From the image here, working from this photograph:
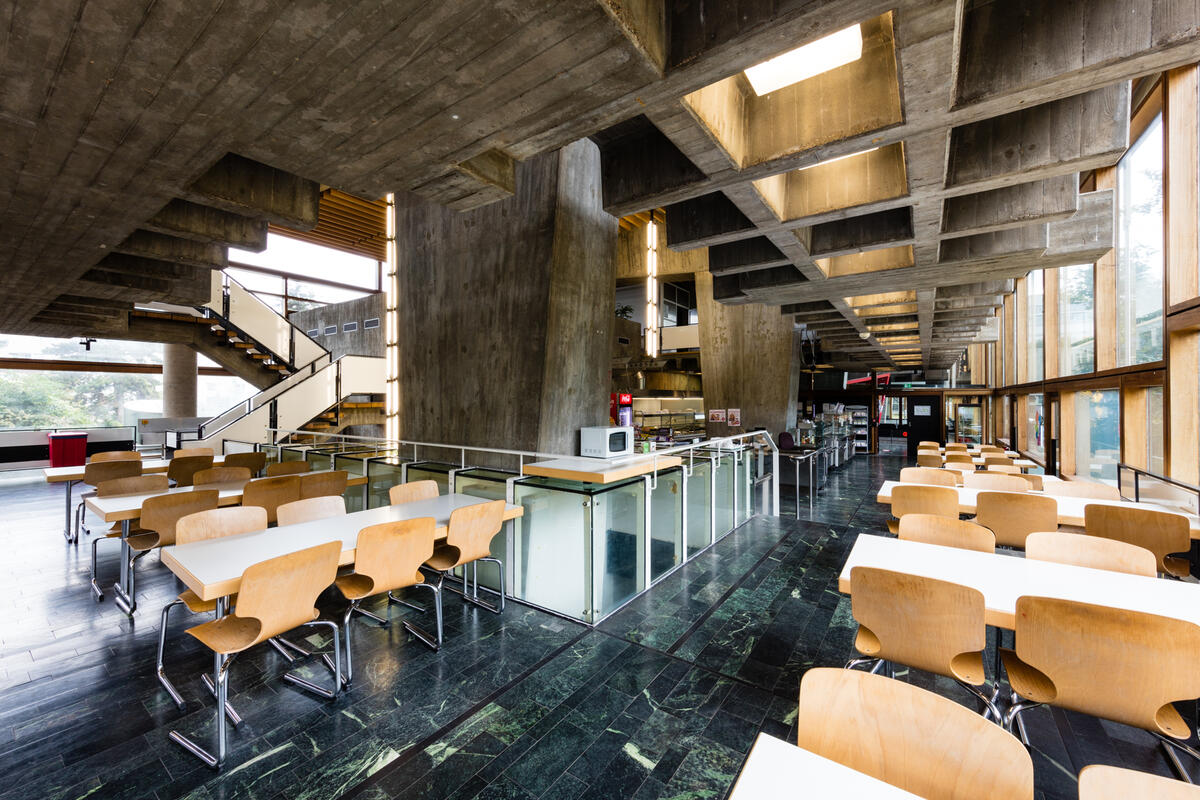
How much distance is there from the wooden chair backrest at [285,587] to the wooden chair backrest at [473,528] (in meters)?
0.78

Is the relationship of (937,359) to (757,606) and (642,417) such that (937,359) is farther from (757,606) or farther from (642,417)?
(757,606)

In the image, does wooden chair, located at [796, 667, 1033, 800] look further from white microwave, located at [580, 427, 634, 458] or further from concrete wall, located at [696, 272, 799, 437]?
concrete wall, located at [696, 272, 799, 437]

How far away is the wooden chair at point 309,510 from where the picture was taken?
3428 millimetres

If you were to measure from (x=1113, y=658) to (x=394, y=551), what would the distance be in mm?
3449

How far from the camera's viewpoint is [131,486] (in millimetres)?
4414

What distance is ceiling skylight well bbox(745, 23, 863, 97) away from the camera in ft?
7.59

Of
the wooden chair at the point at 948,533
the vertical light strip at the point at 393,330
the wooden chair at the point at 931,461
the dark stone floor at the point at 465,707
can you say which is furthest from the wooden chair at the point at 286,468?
the wooden chair at the point at 931,461

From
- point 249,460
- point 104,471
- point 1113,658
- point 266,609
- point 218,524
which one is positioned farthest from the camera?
point 249,460

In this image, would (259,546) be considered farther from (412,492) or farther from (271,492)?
(271,492)

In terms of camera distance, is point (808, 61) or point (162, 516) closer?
point (808, 61)

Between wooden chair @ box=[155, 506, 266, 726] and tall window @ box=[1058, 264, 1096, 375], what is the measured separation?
10.4 m

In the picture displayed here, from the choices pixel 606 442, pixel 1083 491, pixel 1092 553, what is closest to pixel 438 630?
pixel 606 442

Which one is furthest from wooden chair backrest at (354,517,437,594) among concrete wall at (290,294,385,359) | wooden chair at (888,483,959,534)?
concrete wall at (290,294,385,359)

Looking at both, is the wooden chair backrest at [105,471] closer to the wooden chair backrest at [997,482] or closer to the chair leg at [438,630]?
the chair leg at [438,630]
